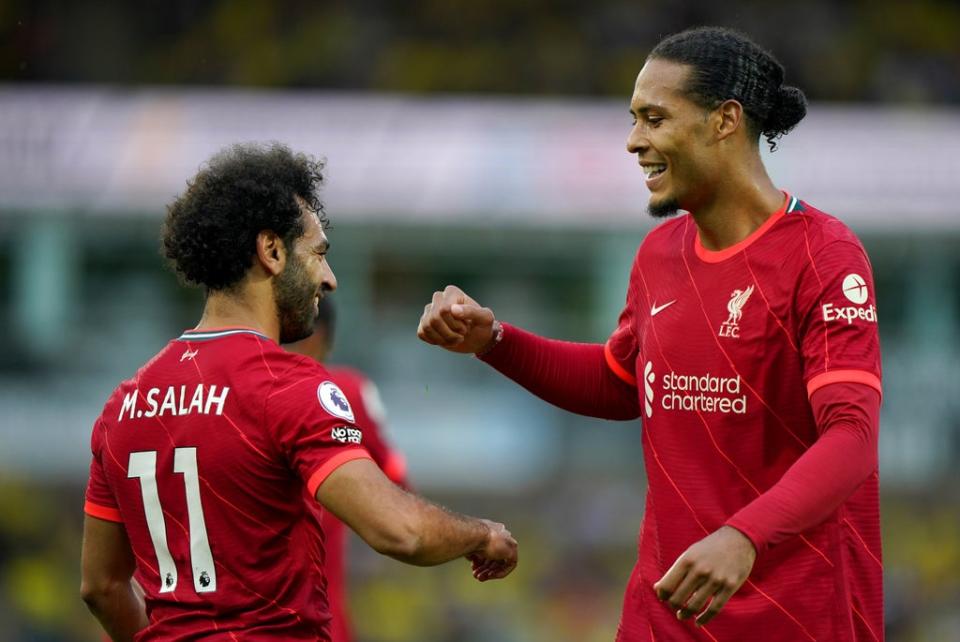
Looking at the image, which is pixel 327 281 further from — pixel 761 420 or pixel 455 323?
pixel 761 420

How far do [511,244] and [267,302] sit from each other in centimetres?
1115

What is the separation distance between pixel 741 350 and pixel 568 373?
2.43ft

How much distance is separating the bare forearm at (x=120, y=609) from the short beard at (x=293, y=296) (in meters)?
0.80

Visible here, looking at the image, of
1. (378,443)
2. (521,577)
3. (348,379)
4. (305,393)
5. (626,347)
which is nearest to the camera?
(305,393)

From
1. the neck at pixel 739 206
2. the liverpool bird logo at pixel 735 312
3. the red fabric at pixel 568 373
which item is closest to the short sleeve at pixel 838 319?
the liverpool bird logo at pixel 735 312

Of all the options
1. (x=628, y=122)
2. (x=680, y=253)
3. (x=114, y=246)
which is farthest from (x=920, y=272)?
(x=680, y=253)

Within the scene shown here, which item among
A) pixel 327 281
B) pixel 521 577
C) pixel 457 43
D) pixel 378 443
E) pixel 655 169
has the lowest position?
pixel 521 577

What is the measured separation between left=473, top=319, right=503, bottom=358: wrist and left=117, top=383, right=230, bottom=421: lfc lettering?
3.19ft

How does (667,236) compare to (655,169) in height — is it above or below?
below

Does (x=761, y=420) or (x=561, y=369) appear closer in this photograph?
(x=761, y=420)

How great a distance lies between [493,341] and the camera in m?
Result: 4.27

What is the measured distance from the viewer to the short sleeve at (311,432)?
11.2 ft

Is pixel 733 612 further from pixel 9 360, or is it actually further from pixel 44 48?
pixel 44 48

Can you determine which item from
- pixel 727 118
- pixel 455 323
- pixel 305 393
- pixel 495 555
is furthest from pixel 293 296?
pixel 727 118
